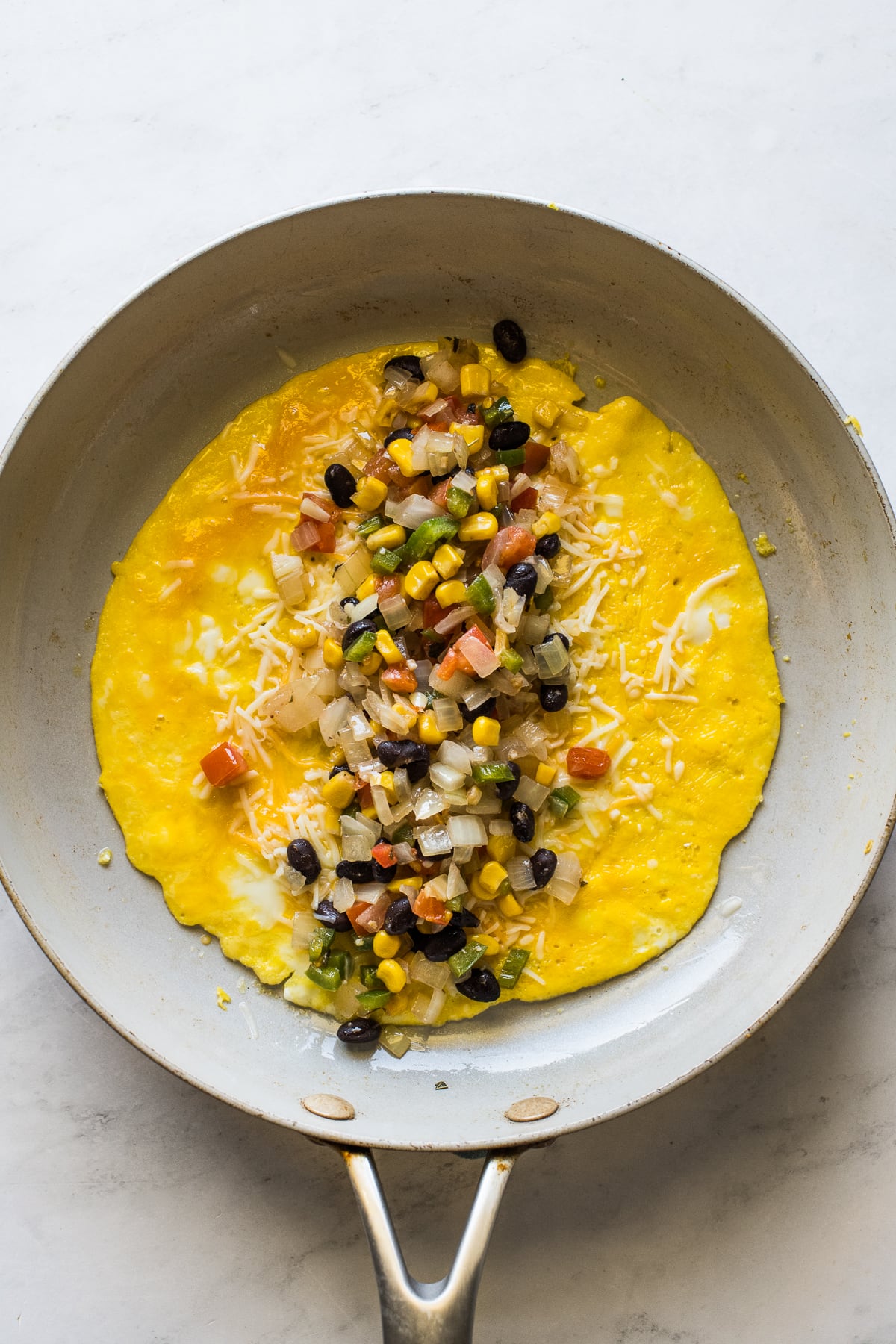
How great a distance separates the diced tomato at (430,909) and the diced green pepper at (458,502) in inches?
53.8

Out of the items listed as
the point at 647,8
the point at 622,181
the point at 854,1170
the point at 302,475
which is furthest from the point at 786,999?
the point at 647,8

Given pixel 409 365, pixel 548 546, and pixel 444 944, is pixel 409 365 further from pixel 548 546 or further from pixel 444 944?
pixel 444 944

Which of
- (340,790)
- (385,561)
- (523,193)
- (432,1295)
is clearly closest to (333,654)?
(385,561)

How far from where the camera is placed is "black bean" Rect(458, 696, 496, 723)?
11.7 ft

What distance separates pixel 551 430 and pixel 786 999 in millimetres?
2215

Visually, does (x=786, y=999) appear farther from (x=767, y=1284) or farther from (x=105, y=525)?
(x=105, y=525)

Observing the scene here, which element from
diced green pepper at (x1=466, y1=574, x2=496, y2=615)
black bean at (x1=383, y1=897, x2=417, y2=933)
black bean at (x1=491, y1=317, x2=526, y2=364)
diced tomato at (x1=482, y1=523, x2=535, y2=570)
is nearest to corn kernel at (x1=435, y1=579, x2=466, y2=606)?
diced green pepper at (x1=466, y1=574, x2=496, y2=615)

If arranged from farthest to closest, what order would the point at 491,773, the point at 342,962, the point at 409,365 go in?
1. the point at 409,365
2. the point at 342,962
3. the point at 491,773

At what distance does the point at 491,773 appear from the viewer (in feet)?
11.6

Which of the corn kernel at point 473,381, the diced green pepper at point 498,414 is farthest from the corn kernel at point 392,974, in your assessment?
the corn kernel at point 473,381

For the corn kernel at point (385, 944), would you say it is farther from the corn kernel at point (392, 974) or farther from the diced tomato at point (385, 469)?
the diced tomato at point (385, 469)

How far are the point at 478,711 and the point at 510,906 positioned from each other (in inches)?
29.0

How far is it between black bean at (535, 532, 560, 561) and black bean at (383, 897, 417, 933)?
4.41 ft

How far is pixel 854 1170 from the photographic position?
3803 mm
